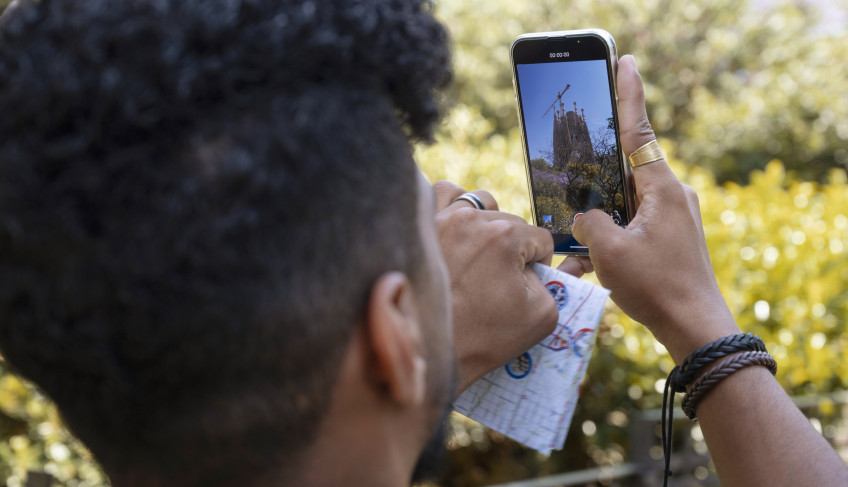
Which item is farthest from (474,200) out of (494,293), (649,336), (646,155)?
(649,336)

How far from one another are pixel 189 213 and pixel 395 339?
285 mm

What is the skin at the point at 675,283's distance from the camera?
139cm

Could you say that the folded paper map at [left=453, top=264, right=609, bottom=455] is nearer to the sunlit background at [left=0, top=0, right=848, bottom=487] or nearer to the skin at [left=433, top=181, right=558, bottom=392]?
the skin at [left=433, top=181, right=558, bottom=392]

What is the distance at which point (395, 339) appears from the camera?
874mm

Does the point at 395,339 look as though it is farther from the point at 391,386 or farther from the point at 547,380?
the point at 547,380

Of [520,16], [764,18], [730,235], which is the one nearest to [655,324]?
[730,235]

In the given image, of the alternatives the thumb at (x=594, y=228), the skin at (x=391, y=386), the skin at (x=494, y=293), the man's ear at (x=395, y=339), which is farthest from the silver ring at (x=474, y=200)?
the man's ear at (x=395, y=339)

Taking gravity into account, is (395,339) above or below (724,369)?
above

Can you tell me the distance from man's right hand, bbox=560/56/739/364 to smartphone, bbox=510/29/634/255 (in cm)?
6

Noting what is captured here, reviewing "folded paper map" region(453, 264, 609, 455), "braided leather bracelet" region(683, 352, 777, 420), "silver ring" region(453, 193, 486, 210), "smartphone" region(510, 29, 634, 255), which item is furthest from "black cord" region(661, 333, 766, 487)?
"silver ring" region(453, 193, 486, 210)

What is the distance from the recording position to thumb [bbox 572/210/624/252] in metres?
1.62

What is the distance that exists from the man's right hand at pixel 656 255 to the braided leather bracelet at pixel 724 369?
0.10 metres

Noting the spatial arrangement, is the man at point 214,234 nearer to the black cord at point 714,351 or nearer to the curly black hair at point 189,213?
the curly black hair at point 189,213

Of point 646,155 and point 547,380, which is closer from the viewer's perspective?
point 547,380
